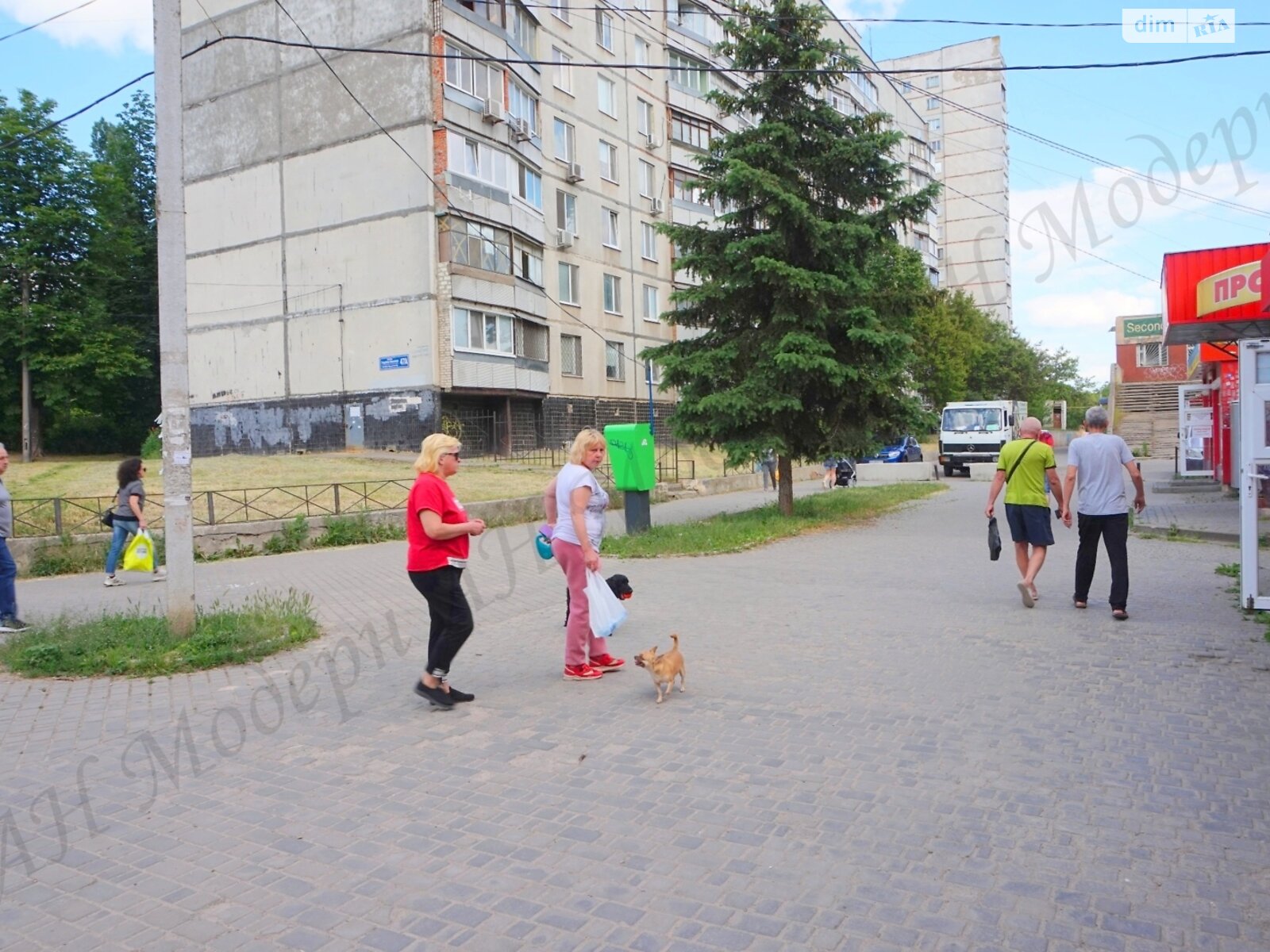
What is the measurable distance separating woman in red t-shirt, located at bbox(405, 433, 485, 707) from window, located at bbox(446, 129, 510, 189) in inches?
1045

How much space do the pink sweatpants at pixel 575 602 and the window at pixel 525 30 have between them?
3170 cm

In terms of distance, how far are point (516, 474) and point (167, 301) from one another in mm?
18653

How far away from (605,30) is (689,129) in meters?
7.02

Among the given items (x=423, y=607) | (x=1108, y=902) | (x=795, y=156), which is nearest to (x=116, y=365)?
(x=795, y=156)

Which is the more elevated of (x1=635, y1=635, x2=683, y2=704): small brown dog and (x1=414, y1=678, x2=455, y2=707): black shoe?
(x1=635, y1=635, x2=683, y2=704): small brown dog

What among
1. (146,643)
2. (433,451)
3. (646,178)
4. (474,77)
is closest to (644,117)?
(646,178)

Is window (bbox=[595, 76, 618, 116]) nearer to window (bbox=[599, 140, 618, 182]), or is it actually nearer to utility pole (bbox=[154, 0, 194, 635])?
window (bbox=[599, 140, 618, 182])

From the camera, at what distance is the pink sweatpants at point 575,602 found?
6727 millimetres

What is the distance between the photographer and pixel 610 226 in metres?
41.2

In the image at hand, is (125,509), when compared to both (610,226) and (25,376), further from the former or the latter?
(25,376)

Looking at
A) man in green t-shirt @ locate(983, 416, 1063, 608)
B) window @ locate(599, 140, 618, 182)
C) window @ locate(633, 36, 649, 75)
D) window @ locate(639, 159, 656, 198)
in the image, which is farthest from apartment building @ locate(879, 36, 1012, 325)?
man in green t-shirt @ locate(983, 416, 1063, 608)

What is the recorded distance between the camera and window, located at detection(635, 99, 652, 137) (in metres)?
42.9

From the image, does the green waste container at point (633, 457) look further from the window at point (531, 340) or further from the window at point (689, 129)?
the window at point (689, 129)

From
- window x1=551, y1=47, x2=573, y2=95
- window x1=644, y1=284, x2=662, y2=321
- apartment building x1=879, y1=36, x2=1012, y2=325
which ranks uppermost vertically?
apartment building x1=879, y1=36, x2=1012, y2=325
